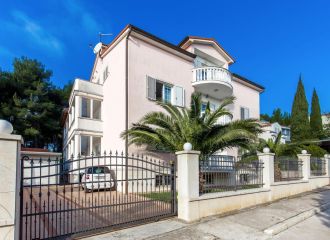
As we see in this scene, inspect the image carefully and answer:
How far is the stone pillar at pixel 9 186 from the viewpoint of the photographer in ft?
15.6

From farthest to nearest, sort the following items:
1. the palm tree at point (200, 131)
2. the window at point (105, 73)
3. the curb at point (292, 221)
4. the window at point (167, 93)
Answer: the window at point (105, 73), the window at point (167, 93), the palm tree at point (200, 131), the curb at point (292, 221)

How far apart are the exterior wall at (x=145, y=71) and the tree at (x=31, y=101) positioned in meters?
19.5

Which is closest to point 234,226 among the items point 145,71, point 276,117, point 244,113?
point 145,71

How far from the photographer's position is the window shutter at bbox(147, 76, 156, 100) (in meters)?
16.7

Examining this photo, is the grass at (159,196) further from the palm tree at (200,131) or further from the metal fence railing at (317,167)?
the metal fence railing at (317,167)

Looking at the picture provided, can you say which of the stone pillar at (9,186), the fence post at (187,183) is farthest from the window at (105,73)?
the stone pillar at (9,186)

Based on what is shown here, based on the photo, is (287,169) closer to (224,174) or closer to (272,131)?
(224,174)

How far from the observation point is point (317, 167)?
16.6 m

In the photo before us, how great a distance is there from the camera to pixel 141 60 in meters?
16.6

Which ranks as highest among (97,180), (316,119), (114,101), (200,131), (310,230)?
(316,119)

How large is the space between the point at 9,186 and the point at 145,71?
12.7 metres

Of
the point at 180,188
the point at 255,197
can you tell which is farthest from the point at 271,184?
the point at 180,188

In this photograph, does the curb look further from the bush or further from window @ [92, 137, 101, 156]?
the bush

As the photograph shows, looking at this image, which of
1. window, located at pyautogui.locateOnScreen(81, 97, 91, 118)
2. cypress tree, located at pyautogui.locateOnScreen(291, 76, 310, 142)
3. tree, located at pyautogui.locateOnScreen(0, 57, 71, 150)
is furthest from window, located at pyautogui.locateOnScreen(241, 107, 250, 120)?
tree, located at pyautogui.locateOnScreen(0, 57, 71, 150)
